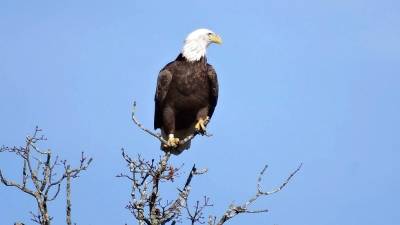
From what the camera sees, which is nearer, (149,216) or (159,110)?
(149,216)

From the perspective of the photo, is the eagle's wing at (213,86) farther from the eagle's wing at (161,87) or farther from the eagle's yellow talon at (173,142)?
the eagle's yellow talon at (173,142)

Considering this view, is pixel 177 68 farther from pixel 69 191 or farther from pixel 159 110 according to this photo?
pixel 69 191

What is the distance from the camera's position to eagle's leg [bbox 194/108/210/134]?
35.9ft

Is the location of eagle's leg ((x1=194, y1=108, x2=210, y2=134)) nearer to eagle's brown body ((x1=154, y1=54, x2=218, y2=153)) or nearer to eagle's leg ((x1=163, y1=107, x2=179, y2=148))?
eagle's brown body ((x1=154, y1=54, x2=218, y2=153))

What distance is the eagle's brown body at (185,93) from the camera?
11.0 metres

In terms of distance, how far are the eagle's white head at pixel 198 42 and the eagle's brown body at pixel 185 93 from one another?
83mm

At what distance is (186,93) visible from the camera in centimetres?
1102

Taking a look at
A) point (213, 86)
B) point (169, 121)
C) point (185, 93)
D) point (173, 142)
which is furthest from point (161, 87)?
point (173, 142)

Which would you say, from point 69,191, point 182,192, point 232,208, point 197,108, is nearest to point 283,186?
point 232,208

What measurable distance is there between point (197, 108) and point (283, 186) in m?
3.60

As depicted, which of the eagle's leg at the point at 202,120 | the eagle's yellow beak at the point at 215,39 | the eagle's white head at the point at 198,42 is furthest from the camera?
the eagle's yellow beak at the point at 215,39

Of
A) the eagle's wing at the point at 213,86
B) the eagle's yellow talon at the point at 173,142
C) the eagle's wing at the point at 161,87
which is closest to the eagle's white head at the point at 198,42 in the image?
the eagle's wing at the point at 213,86

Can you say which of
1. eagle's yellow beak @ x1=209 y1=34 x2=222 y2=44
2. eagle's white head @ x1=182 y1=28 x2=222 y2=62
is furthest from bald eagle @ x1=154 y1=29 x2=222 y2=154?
eagle's yellow beak @ x1=209 y1=34 x2=222 y2=44

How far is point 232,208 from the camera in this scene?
25.5 ft
